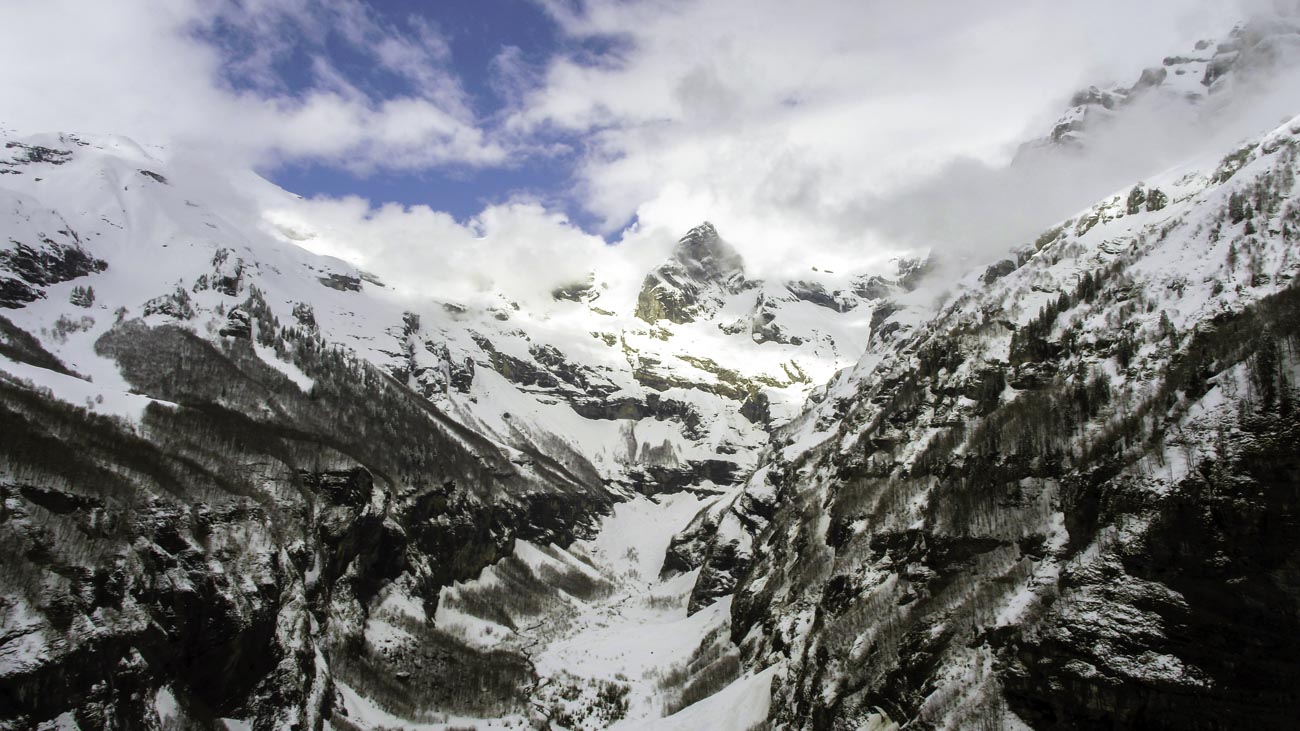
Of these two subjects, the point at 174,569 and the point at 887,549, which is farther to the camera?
the point at 174,569

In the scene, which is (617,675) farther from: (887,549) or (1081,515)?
(1081,515)

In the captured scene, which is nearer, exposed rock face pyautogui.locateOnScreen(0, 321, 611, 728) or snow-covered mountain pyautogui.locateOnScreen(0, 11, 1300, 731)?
snow-covered mountain pyautogui.locateOnScreen(0, 11, 1300, 731)

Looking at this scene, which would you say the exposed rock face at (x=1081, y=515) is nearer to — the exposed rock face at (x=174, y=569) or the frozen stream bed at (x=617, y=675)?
the frozen stream bed at (x=617, y=675)

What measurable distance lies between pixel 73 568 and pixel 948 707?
82.2 meters

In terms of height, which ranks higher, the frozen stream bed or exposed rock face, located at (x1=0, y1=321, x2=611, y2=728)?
exposed rock face, located at (x1=0, y1=321, x2=611, y2=728)

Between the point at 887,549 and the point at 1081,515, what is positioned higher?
the point at 1081,515

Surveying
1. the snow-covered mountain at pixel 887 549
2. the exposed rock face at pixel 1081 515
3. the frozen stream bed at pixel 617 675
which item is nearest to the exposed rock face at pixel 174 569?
the snow-covered mountain at pixel 887 549

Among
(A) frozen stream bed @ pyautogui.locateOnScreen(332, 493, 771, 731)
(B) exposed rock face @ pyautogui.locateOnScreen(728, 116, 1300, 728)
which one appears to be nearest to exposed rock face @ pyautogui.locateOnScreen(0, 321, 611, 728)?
(A) frozen stream bed @ pyautogui.locateOnScreen(332, 493, 771, 731)

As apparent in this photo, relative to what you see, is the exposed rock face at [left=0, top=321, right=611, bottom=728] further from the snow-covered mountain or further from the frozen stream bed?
the frozen stream bed

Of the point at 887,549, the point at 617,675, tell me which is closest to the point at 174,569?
the point at 617,675

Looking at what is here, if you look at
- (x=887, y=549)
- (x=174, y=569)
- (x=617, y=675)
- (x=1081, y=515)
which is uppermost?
(x=1081, y=515)

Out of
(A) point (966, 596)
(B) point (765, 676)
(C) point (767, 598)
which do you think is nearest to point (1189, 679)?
(A) point (966, 596)

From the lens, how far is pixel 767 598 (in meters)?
132

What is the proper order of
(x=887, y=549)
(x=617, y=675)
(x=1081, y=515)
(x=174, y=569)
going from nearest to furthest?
(x=1081, y=515), (x=887, y=549), (x=174, y=569), (x=617, y=675)
